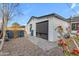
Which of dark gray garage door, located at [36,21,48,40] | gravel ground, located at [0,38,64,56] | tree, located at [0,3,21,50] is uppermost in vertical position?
tree, located at [0,3,21,50]

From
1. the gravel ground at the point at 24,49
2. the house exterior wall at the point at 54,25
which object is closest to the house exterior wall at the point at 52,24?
the house exterior wall at the point at 54,25

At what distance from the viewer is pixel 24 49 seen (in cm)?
231

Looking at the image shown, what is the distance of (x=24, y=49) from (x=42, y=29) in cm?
29

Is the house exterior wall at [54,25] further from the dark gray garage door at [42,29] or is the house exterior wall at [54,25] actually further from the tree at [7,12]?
the tree at [7,12]

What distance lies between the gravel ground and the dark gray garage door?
0.14 metres

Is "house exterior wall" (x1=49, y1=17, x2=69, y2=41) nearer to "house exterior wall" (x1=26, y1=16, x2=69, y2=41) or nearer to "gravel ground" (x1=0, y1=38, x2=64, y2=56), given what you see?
"house exterior wall" (x1=26, y1=16, x2=69, y2=41)

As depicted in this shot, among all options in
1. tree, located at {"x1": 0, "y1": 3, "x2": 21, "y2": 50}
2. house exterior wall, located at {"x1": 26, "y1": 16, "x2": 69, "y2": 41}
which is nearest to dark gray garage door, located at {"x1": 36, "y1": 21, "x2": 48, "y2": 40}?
house exterior wall, located at {"x1": 26, "y1": 16, "x2": 69, "y2": 41}

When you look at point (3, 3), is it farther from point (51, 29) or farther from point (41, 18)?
point (51, 29)

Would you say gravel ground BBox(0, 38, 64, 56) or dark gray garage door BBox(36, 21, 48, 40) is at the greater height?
dark gray garage door BBox(36, 21, 48, 40)

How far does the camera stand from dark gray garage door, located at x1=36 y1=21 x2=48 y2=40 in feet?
7.57

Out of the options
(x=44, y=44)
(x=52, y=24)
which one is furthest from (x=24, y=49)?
(x=52, y=24)

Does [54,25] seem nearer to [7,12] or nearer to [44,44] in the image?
[44,44]

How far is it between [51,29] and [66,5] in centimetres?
30

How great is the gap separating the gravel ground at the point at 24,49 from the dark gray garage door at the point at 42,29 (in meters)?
0.14
